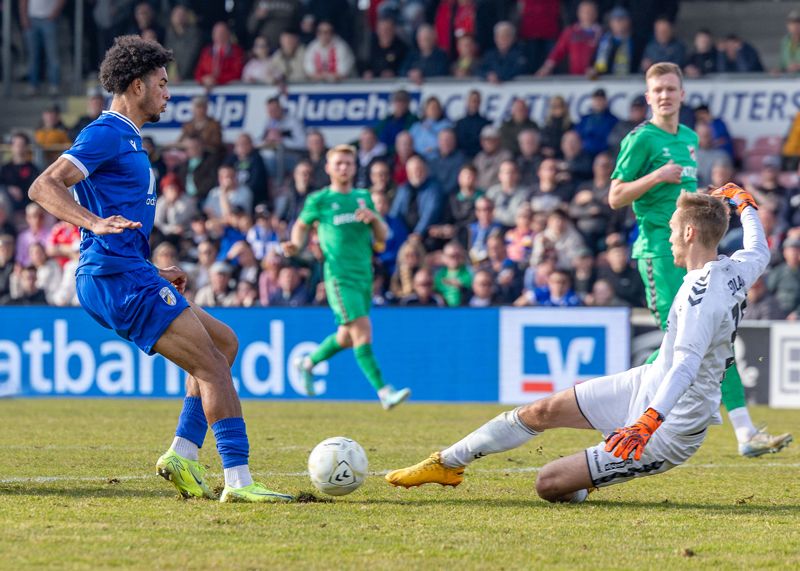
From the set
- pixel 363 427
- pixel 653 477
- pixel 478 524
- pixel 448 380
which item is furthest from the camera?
pixel 448 380

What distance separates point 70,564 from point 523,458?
4.61 m

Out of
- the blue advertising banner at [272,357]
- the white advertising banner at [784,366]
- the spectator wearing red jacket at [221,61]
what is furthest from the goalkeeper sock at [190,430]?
the spectator wearing red jacket at [221,61]

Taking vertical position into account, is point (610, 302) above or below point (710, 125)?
below

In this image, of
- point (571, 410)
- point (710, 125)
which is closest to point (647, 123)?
point (571, 410)

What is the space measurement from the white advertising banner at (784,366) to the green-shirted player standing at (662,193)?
538 centimetres

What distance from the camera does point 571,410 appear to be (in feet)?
22.5

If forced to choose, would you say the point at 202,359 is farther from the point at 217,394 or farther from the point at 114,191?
the point at 114,191

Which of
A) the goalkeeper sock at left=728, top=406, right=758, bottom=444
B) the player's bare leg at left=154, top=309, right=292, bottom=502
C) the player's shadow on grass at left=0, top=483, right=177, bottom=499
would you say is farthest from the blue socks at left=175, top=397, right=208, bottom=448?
the goalkeeper sock at left=728, top=406, right=758, bottom=444

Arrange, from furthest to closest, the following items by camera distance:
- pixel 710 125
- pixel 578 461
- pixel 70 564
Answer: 1. pixel 710 125
2. pixel 578 461
3. pixel 70 564

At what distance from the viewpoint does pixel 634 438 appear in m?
5.93

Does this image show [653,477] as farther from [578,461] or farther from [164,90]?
[164,90]

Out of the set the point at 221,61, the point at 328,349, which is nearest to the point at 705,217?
the point at 328,349

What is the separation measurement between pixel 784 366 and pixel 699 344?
28.3 ft

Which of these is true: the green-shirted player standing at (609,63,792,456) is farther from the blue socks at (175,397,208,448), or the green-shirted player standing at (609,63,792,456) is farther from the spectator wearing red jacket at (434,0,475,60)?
the spectator wearing red jacket at (434,0,475,60)
